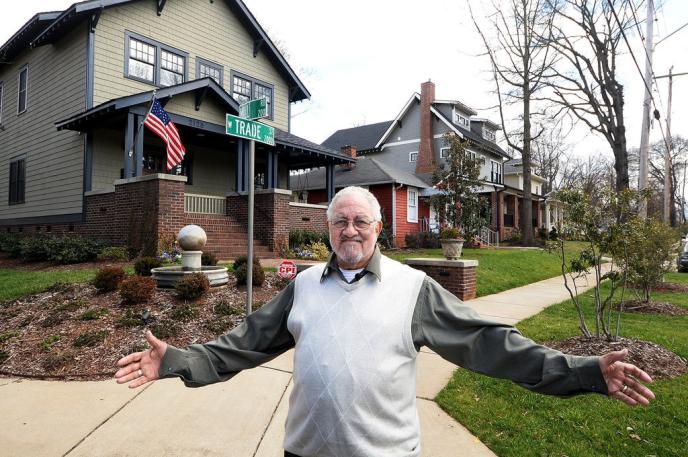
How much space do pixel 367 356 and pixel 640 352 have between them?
4.54m

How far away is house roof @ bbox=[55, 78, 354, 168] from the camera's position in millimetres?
11906

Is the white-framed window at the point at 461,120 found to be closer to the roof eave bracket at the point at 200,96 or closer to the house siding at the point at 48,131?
the roof eave bracket at the point at 200,96

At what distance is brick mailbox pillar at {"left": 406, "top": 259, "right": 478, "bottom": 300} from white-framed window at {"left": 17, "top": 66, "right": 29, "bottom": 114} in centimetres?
1616

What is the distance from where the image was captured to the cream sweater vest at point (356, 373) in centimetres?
177

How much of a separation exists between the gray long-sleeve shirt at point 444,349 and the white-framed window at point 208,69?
1550 centimetres

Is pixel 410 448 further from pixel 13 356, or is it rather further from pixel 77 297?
pixel 77 297

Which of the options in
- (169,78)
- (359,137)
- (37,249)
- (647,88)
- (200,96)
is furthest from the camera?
(359,137)

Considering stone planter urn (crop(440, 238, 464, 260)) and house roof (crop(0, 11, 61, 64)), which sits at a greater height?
house roof (crop(0, 11, 61, 64))

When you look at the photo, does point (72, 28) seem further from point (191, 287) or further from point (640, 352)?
point (640, 352)

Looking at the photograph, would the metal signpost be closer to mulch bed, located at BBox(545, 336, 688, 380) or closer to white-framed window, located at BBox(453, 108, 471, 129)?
mulch bed, located at BBox(545, 336, 688, 380)

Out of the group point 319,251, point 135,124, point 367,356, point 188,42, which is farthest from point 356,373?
point 188,42

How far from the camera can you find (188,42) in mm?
15742

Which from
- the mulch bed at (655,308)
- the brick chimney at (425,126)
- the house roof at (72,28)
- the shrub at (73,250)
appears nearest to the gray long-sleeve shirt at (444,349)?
the mulch bed at (655,308)

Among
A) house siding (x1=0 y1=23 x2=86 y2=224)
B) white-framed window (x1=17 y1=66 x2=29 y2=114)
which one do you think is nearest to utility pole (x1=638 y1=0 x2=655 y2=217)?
house siding (x1=0 y1=23 x2=86 y2=224)
